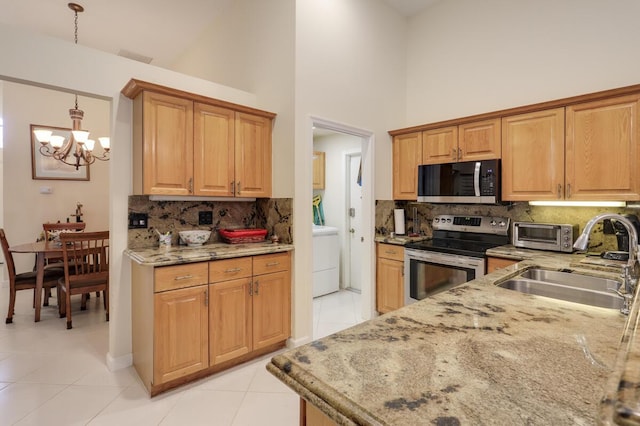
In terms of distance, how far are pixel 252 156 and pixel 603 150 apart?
283cm

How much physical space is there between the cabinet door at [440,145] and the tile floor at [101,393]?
2.58 meters

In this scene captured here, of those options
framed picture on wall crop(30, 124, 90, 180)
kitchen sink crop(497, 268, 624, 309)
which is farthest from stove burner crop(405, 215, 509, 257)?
framed picture on wall crop(30, 124, 90, 180)

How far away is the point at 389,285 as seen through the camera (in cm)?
349

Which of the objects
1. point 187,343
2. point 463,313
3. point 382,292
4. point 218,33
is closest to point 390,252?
point 382,292

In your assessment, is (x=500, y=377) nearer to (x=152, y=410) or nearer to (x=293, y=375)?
(x=293, y=375)

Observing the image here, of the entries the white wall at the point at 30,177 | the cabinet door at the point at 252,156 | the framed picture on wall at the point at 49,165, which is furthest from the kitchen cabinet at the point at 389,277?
the framed picture on wall at the point at 49,165

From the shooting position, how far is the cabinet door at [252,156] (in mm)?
2883

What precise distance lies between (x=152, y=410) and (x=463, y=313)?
2076 mm

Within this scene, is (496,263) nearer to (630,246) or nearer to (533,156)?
(533,156)

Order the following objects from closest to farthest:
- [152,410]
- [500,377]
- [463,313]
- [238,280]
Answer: [500,377], [463,313], [152,410], [238,280]

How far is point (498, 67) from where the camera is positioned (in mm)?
3291

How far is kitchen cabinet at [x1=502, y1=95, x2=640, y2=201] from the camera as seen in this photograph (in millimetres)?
2320

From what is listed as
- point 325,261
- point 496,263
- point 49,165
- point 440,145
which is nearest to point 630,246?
point 496,263

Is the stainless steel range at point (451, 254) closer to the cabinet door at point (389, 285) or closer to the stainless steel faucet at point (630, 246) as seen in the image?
the cabinet door at point (389, 285)
